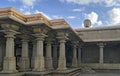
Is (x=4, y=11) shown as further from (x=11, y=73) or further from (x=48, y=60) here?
(x=48, y=60)

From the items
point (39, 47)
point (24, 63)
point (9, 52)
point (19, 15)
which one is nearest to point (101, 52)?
point (24, 63)

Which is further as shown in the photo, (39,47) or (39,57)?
(39,47)

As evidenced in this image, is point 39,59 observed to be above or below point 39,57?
below

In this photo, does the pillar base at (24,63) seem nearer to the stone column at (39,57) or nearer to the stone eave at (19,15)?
the stone column at (39,57)

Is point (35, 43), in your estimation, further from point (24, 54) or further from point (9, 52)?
point (9, 52)

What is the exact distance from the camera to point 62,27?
Result: 13.5 metres

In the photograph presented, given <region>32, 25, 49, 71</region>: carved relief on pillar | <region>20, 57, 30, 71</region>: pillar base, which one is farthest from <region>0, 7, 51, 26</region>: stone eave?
<region>20, 57, 30, 71</region>: pillar base

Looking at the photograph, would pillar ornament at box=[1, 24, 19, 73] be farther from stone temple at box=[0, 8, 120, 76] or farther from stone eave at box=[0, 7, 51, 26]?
stone eave at box=[0, 7, 51, 26]

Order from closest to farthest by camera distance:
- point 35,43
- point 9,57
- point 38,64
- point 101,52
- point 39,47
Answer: point 9,57
point 38,64
point 39,47
point 35,43
point 101,52

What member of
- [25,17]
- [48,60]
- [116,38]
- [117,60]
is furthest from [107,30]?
[25,17]

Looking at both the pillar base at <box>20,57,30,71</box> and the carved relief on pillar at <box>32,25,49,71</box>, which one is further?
the pillar base at <box>20,57,30,71</box>

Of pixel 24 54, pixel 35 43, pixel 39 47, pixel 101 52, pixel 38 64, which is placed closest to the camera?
pixel 38 64

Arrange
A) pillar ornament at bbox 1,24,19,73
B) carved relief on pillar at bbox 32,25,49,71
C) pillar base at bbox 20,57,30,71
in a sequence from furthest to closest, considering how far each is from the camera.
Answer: pillar base at bbox 20,57,30,71 → carved relief on pillar at bbox 32,25,49,71 → pillar ornament at bbox 1,24,19,73

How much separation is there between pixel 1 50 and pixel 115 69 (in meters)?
12.9
